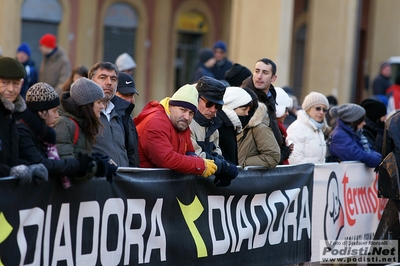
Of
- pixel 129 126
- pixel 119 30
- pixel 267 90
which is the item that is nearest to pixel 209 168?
pixel 129 126

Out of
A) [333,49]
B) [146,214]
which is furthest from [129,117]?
[333,49]

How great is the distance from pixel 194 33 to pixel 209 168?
62.0 feet

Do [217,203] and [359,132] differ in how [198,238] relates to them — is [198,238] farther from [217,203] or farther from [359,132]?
[359,132]

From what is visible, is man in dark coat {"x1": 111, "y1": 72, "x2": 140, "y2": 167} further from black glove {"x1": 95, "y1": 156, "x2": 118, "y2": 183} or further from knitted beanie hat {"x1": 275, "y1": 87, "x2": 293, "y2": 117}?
knitted beanie hat {"x1": 275, "y1": 87, "x2": 293, "y2": 117}

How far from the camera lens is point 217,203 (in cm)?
705

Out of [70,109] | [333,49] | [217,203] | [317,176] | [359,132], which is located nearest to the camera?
[70,109]

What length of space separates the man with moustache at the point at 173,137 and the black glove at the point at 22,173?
1613 millimetres

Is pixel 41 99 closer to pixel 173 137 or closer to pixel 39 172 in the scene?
pixel 39 172

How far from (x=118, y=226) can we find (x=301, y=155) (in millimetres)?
Answer: 3650

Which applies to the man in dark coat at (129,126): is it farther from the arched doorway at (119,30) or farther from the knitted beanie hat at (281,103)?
the arched doorway at (119,30)

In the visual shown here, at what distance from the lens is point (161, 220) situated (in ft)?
21.0

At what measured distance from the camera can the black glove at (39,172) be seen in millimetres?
5059

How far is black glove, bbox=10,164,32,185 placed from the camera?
498 cm

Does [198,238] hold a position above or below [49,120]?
below
